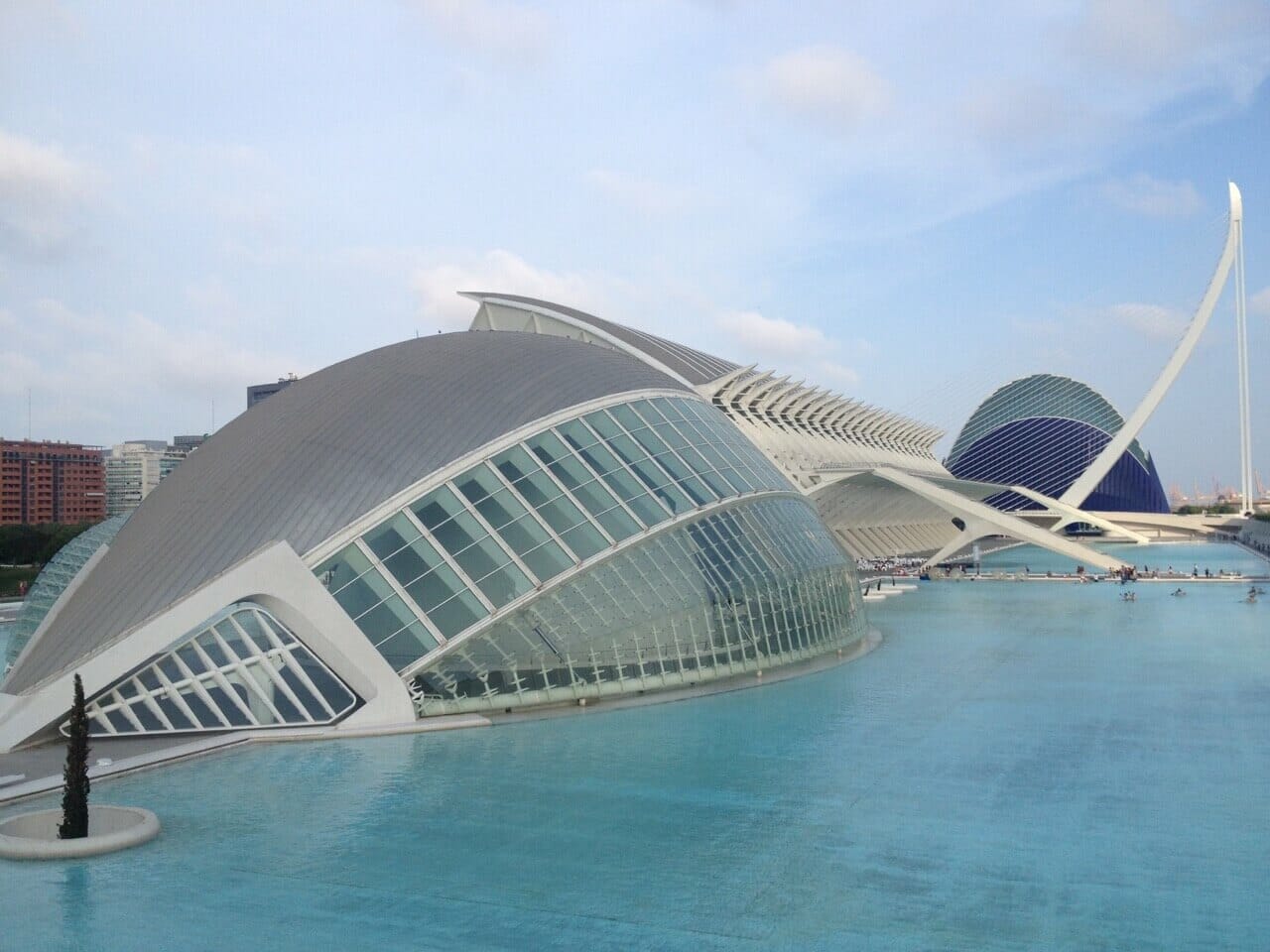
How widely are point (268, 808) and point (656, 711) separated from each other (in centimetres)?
830

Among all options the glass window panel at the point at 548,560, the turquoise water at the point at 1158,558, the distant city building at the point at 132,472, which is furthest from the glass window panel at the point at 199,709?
the distant city building at the point at 132,472

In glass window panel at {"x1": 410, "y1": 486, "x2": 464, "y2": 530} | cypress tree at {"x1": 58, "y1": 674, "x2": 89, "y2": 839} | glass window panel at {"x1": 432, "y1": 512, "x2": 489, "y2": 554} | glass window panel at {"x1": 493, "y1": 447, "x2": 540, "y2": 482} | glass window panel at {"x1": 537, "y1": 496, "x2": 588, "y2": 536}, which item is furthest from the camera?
glass window panel at {"x1": 493, "y1": 447, "x2": 540, "y2": 482}

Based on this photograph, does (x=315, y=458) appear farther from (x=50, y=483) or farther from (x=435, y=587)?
(x=50, y=483)

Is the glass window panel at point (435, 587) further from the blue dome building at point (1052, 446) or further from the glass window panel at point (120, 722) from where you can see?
the blue dome building at point (1052, 446)

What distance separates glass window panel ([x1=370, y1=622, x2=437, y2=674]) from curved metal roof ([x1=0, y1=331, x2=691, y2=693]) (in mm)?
2236

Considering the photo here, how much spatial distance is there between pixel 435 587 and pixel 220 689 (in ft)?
13.1

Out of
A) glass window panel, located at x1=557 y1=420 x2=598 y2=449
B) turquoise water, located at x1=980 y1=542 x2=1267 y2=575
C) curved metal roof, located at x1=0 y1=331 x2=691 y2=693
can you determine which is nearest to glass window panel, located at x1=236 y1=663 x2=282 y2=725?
curved metal roof, located at x1=0 y1=331 x2=691 y2=693

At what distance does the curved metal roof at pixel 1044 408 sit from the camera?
13050 centimetres

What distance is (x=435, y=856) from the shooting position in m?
12.5

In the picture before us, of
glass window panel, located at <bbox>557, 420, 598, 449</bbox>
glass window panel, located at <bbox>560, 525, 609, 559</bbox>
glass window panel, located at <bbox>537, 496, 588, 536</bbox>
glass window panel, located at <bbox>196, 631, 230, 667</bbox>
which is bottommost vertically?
glass window panel, located at <bbox>196, 631, 230, 667</bbox>

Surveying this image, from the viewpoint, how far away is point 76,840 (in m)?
12.8

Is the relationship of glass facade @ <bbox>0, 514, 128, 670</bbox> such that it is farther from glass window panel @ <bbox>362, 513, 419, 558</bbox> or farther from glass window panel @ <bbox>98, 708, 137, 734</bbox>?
glass window panel @ <bbox>362, 513, 419, 558</bbox>

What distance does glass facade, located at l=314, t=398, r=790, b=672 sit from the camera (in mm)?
20375

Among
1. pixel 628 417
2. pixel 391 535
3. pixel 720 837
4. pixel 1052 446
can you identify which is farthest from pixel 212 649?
pixel 1052 446
